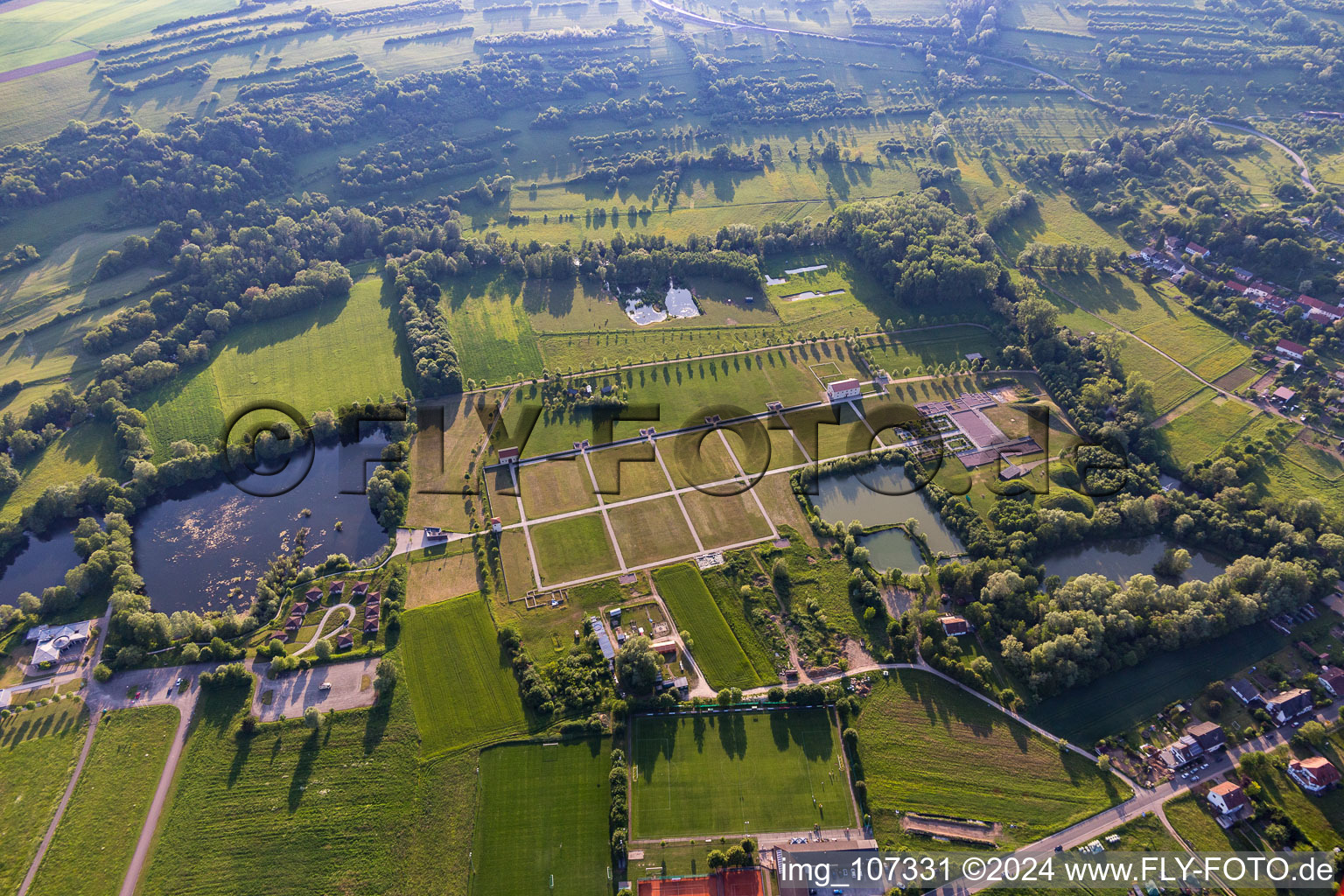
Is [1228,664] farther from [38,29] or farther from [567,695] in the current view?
[38,29]

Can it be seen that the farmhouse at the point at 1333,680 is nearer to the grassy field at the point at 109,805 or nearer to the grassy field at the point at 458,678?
the grassy field at the point at 458,678

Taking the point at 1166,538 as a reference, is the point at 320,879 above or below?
below

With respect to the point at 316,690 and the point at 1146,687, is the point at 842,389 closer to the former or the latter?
the point at 1146,687

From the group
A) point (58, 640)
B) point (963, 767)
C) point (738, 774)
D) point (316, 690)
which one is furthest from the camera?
point (58, 640)

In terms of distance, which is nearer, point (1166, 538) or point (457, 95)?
point (1166, 538)

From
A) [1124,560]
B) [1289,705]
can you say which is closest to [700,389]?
[1124,560]

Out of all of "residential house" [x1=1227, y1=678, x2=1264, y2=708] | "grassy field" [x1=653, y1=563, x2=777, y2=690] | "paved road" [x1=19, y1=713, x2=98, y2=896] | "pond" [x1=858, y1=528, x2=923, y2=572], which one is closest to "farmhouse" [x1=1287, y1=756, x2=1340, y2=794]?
"residential house" [x1=1227, y1=678, x2=1264, y2=708]

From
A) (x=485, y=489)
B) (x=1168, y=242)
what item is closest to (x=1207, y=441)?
(x=1168, y=242)
